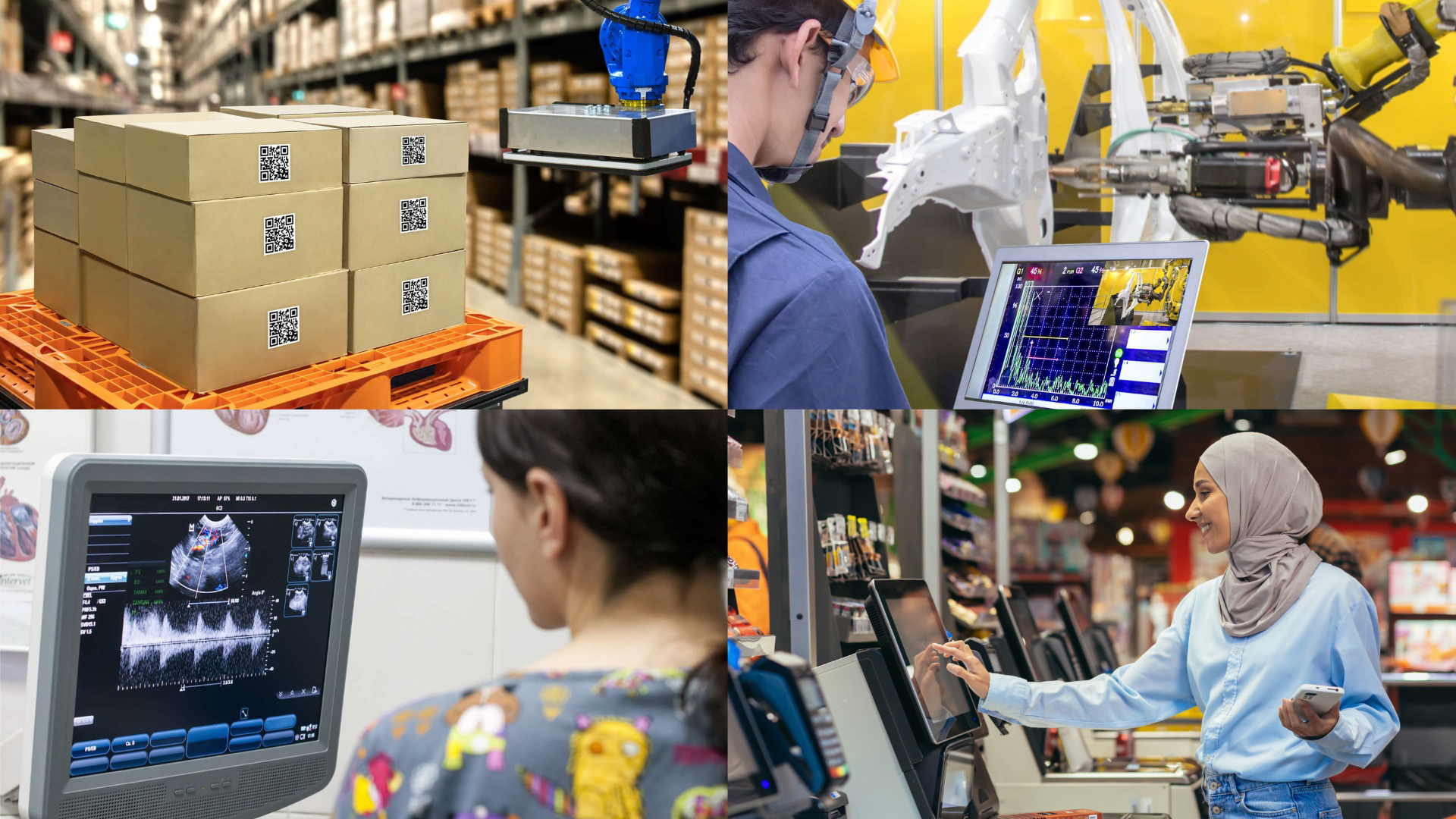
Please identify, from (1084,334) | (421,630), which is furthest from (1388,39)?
(421,630)

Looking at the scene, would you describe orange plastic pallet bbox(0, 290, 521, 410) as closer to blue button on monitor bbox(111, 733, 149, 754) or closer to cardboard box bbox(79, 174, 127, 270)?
cardboard box bbox(79, 174, 127, 270)

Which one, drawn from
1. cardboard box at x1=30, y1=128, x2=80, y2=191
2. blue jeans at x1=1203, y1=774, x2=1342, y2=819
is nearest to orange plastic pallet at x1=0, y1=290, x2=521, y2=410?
cardboard box at x1=30, y1=128, x2=80, y2=191

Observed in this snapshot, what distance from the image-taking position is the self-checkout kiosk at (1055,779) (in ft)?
8.78

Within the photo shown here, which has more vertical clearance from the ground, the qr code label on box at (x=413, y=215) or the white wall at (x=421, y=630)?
the qr code label on box at (x=413, y=215)

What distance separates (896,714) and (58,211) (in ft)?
7.04

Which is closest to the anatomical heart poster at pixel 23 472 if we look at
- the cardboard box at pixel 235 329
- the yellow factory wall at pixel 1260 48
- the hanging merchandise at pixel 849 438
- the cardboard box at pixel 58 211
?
the cardboard box at pixel 58 211

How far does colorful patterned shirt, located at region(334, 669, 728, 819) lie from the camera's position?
6.11 feet

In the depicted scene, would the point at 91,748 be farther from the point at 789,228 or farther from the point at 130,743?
the point at 789,228

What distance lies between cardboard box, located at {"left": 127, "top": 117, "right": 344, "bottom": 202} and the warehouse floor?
2.46 feet

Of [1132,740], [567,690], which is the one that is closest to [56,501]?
[567,690]

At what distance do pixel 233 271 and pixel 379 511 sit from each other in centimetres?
81

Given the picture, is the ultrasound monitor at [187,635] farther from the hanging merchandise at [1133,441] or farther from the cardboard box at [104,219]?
the hanging merchandise at [1133,441]

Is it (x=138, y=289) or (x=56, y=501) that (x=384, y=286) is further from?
(x=56, y=501)

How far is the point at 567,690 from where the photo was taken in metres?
2.04
